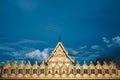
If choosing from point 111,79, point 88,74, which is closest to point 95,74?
point 88,74

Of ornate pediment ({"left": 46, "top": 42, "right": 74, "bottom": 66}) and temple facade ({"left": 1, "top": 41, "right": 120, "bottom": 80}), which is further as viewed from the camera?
ornate pediment ({"left": 46, "top": 42, "right": 74, "bottom": 66})

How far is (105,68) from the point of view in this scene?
62.9 ft

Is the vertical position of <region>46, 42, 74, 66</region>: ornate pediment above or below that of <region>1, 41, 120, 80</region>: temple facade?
above

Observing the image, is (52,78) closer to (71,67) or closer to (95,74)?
(71,67)

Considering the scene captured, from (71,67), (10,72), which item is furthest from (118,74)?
(10,72)

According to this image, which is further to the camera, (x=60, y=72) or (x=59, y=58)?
(x=59, y=58)

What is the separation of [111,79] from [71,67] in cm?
538

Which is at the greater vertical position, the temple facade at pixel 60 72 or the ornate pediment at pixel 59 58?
the ornate pediment at pixel 59 58

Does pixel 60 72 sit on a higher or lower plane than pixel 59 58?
lower

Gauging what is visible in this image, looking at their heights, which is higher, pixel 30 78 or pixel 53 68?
pixel 53 68

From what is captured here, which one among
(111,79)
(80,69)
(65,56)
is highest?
(65,56)

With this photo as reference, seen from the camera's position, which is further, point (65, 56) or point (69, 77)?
point (65, 56)

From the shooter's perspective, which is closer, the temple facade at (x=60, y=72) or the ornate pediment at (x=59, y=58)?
the temple facade at (x=60, y=72)

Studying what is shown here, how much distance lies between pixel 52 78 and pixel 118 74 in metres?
8.69
